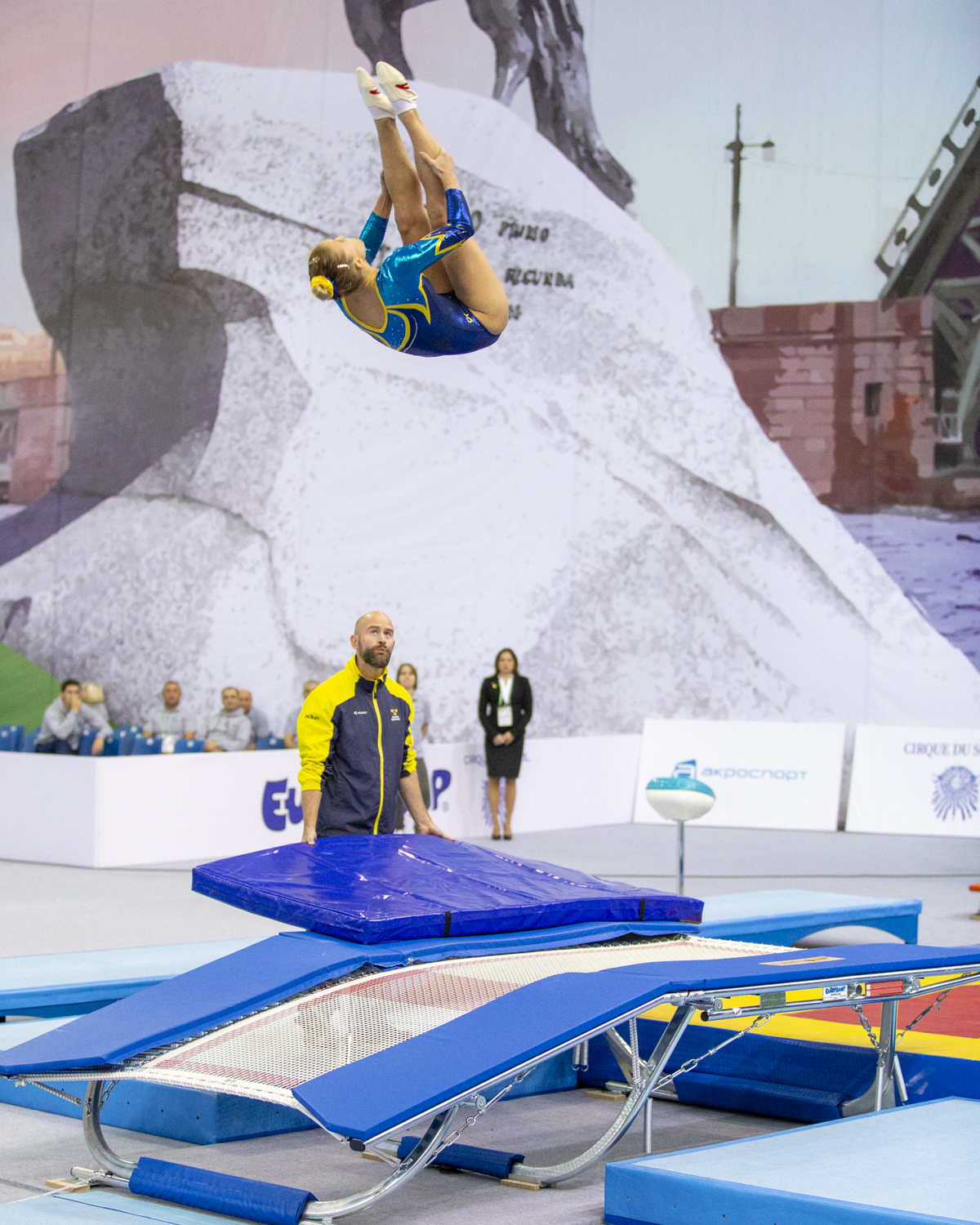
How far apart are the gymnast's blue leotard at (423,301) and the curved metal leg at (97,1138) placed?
223cm

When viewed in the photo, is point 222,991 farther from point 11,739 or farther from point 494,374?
point 494,374

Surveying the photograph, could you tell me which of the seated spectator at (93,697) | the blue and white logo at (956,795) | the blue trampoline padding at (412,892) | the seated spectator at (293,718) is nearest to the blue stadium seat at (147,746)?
the seated spectator at (293,718)

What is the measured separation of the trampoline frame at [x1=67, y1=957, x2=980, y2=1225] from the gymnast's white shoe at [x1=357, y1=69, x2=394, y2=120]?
2666mm

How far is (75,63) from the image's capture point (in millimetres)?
14055

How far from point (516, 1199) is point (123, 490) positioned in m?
10.9

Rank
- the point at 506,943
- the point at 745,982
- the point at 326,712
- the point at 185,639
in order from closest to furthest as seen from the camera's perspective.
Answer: the point at 745,982, the point at 506,943, the point at 326,712, the point at 185,639

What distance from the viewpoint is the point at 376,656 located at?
5.17 metres

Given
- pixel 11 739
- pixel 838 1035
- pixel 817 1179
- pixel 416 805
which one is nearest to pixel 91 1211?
pixel 817 1179

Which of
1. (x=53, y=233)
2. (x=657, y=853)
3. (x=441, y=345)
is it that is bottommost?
(x=657, y=853)

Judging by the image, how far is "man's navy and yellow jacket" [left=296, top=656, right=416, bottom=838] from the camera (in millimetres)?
5234

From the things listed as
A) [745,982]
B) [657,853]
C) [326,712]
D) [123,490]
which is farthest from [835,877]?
[123,490]

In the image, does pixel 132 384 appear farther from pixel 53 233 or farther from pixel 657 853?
pixel 657 853

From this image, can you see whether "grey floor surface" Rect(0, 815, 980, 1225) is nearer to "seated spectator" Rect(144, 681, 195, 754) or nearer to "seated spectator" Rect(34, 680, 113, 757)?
"seated spectator" Rect(34, 680, 113, 757)

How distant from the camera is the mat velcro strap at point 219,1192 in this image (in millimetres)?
3348
